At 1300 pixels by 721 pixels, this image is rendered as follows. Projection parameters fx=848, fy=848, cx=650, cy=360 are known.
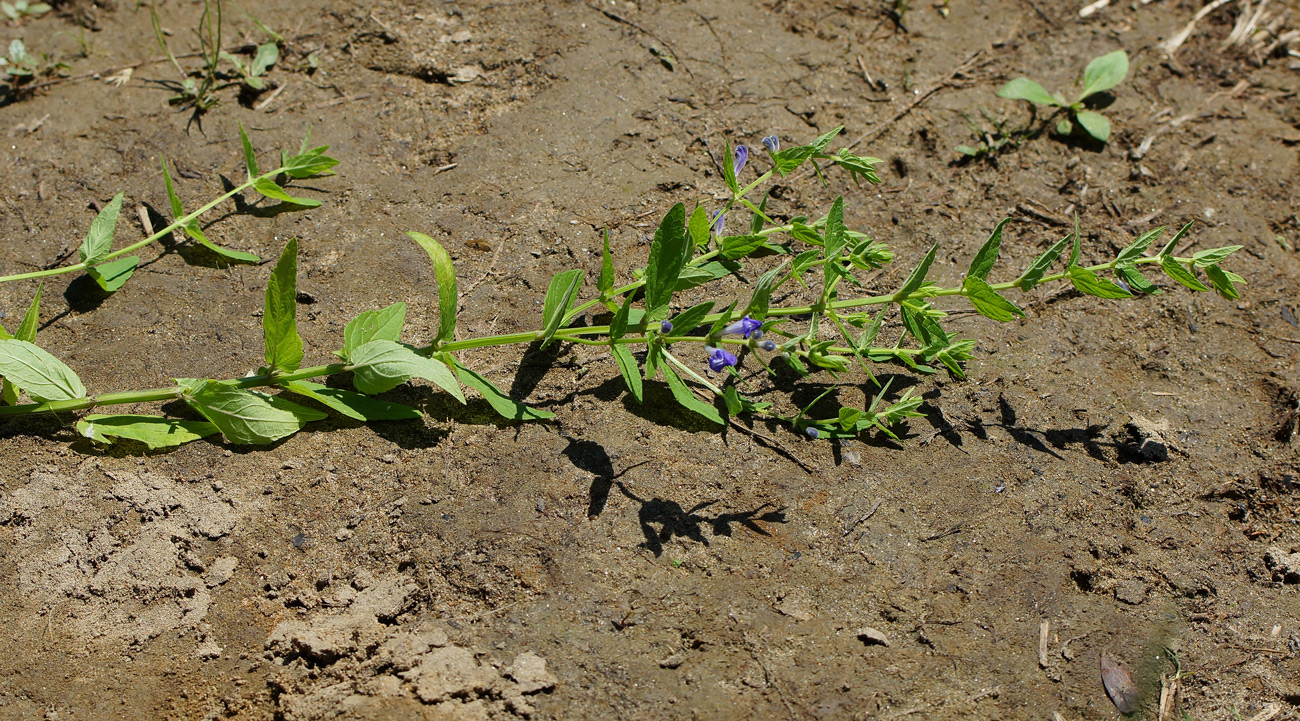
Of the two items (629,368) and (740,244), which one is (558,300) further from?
(740,244)

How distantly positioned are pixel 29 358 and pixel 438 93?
180 centimetres

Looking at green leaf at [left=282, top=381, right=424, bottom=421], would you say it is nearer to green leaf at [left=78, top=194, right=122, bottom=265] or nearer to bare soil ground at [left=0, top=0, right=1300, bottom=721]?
bare soil ground at [left=0, top=0, right=1300, bottom=721]

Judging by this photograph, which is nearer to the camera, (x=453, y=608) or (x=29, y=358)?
(x=453, y=608)

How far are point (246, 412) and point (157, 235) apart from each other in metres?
0.91

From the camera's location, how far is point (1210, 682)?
225 centimetres

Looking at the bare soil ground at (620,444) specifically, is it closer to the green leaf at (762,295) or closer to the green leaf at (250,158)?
the green leaf at (250,158)

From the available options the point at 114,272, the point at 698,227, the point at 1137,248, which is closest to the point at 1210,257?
the point at 1137,248

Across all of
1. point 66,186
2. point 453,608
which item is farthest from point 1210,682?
point 66,186

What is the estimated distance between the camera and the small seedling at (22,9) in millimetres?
3762

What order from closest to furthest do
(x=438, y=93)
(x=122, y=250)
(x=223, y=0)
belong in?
1. (x=122, y=250)
2. (x=438, y=93)
3. (x=223, y=0)

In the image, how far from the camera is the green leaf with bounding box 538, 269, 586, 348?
2.44m

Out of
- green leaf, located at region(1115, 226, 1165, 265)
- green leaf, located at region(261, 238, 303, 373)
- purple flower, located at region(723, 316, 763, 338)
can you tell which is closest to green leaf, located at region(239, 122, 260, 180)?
green leaf, located at region(261, 238, 303, 373)

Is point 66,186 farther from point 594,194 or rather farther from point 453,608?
point 453,608

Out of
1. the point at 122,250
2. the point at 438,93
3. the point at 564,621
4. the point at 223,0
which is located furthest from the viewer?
the point at 223,0
